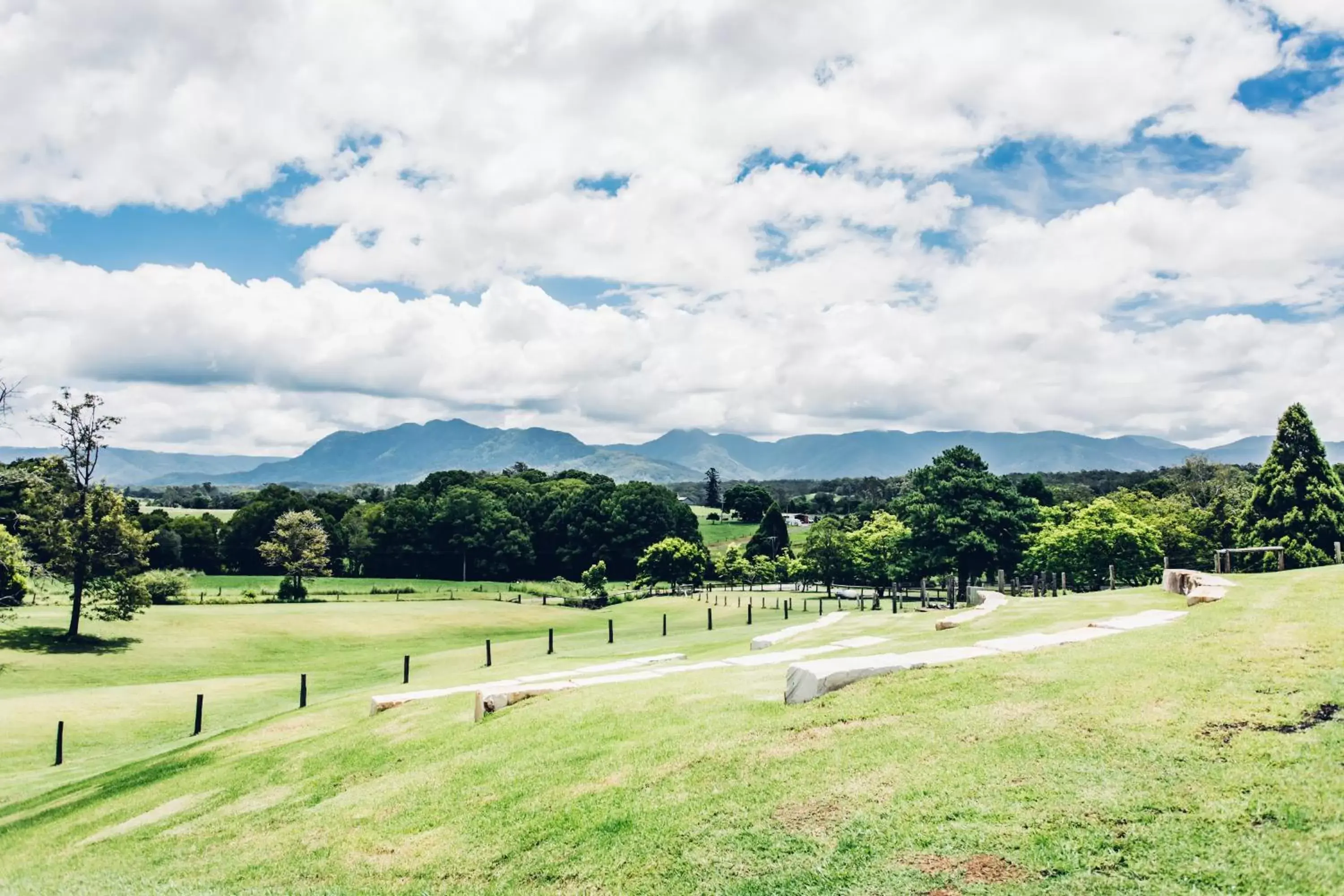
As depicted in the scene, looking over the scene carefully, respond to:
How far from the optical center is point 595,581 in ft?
320

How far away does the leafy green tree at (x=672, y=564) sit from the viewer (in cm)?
10069

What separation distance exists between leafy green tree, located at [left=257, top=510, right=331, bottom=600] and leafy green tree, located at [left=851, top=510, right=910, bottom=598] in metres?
67.6

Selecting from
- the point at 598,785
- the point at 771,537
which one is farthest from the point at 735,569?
the point at 598,785

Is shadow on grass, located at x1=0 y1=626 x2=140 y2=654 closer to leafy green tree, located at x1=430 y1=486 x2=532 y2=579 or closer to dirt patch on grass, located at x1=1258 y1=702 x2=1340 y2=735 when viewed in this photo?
dirt patch on grass, located at x1=1258 y1=702 x2=1340 y2=735

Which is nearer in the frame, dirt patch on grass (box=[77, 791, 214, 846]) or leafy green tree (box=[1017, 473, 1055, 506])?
dirt patch on grass (box=[77, 791, 214, 846])

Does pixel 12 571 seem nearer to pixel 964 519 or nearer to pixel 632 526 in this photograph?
pixel 964 519

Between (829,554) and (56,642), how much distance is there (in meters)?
70.2

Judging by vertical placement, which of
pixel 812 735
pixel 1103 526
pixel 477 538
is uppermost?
pixel 1103 526

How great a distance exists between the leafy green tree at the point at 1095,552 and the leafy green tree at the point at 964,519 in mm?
3146

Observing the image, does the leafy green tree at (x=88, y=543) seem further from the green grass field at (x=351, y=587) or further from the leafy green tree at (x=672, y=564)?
the leafy green tree at (x=672, y=564)

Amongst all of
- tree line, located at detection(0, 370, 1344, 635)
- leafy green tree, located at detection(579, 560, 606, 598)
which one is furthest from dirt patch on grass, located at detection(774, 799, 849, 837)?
leafy green tree, located at detection(579, 560, 606, 598)

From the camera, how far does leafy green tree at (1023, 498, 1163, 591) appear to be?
6006 centimetres

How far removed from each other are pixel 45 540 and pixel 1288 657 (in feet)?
204

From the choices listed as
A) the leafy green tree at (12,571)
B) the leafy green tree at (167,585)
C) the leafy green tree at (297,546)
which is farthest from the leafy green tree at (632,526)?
the leafy green tree at (12,571)
